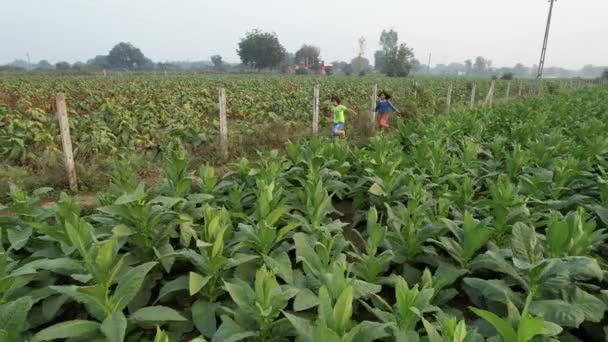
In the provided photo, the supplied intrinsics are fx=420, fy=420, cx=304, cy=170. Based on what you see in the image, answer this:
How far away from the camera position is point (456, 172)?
542 cm

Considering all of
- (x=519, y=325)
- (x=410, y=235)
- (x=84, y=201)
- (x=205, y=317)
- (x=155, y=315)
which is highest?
(x=519, y=325)

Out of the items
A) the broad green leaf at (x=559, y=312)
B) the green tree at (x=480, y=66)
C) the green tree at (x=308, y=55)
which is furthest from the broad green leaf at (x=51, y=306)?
the green tree at (x=480, y=66)

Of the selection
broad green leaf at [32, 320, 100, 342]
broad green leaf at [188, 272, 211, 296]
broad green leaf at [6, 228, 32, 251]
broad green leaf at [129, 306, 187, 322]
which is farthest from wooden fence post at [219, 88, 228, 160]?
broad green leaf at [32, 320, 100, 342]

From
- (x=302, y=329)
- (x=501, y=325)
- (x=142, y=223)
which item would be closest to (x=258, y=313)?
(x=302, y=329)

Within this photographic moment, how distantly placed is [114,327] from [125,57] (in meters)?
119

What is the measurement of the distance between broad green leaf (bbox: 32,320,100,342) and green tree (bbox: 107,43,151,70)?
114 meters

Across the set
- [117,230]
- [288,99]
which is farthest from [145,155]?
[288,99]

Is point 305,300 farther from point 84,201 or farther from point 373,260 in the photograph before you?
point 84,201

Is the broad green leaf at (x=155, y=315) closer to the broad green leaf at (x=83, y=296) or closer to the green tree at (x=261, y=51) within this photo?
the broad green leaf at (x=83, y=296)

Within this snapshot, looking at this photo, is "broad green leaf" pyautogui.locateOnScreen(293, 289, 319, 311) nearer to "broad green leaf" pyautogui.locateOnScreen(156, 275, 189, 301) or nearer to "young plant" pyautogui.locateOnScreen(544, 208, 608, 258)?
"broad green leaf" pyautogui.locateOnScreen(156, 275, 189, 301)

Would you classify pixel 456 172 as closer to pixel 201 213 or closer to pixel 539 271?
pixel 539 271

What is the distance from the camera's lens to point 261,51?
3142 inches

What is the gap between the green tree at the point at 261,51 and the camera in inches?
3155

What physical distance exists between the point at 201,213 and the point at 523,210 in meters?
2.87
